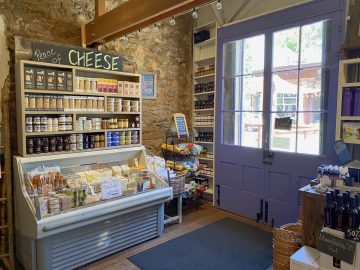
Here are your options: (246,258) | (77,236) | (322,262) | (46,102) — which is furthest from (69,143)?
(322,262)

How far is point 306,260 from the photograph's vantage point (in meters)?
1.81

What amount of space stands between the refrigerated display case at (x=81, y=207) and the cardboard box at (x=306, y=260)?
1.66m

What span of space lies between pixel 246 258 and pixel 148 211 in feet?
3.95

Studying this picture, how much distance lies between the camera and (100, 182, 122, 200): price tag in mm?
2795

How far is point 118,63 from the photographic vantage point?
343 cm

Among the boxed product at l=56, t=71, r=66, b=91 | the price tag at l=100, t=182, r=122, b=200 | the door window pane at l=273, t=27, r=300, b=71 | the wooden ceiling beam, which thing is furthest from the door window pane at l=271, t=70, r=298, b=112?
the boxed product at l=56, t=71, r=66, b=91

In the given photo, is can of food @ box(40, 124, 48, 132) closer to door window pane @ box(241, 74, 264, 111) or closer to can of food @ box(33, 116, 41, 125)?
can of food @ box(33, 116, 41, 125)

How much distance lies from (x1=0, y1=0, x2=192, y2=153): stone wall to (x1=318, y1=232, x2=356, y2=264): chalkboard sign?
294 cm

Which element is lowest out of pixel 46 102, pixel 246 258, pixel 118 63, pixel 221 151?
pixel 246 258

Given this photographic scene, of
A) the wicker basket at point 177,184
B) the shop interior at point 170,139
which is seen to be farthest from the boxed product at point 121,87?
the wicker basket at point 177,184

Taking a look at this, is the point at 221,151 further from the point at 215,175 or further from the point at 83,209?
the point at 83,209

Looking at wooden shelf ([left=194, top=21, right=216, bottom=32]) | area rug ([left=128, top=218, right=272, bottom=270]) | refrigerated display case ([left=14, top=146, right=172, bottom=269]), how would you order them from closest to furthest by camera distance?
refrigerated display case ([left=14, top=146, right=172, bottom=269])
area rug ([left=128, top=218, right=272, bottom=270])
wooden shelf ([left=194, top=21, right=216, bottom=32])

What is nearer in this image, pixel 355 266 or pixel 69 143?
pixel 355 266

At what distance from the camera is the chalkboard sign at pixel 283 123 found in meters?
3.48
